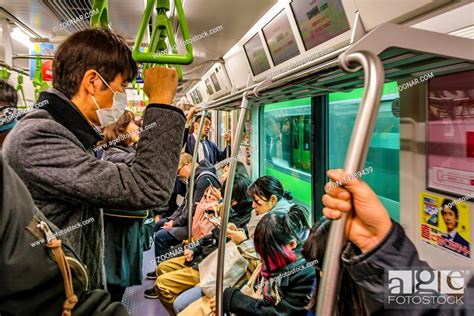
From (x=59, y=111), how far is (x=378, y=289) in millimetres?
1024

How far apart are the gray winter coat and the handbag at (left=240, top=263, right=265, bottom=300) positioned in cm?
133

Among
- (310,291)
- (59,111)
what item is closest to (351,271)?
(59,111)

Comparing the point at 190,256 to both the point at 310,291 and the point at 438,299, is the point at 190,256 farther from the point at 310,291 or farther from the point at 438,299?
the point at 438,299

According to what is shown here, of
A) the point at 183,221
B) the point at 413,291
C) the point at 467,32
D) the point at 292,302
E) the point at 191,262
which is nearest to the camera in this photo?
the point at 413,291

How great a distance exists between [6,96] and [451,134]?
3.22 metres

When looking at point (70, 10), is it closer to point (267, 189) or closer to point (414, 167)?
point (267, 189)

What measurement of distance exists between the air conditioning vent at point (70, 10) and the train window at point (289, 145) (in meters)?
2.11

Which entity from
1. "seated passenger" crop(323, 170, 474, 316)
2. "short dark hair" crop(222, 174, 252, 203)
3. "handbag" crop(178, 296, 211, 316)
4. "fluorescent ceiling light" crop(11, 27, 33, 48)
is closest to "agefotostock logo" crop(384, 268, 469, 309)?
"seated passenger" crop(323, 170, 474, 316)

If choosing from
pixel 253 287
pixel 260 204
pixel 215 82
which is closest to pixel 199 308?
pixel 253 287

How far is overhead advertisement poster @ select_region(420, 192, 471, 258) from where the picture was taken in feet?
4.12

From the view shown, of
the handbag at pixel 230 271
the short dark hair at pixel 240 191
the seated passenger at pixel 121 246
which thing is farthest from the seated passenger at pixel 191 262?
the seated passenger at pixel 121 246

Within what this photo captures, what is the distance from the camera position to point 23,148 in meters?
0.94

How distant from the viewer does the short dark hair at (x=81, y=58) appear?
1.13 m

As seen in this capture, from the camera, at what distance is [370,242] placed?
0.73 m
